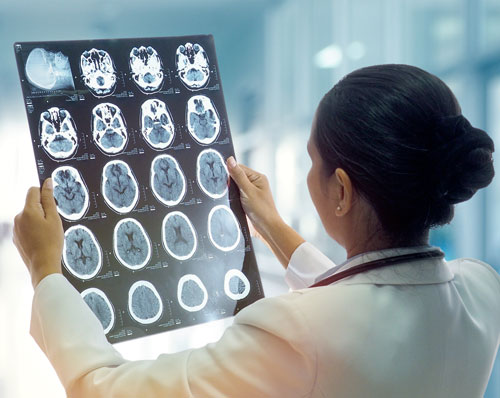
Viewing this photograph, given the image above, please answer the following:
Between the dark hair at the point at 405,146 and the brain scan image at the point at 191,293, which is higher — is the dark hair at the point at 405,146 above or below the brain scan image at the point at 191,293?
above

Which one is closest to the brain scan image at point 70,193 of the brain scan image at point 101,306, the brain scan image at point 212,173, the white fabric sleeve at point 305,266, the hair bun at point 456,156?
the brain scan image at point 101,306

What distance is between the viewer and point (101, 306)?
1162 mm

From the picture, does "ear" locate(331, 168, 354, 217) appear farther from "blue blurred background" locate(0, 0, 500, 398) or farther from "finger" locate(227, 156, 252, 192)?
"blue blurred background" locate(0, 0, 500, 398)

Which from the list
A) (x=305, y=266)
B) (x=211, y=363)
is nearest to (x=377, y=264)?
(x=211, y=363)

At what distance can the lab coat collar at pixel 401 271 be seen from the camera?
33.7 inches

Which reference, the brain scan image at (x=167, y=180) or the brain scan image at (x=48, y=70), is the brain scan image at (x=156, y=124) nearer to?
the brain scan image at (x=167, y=180)

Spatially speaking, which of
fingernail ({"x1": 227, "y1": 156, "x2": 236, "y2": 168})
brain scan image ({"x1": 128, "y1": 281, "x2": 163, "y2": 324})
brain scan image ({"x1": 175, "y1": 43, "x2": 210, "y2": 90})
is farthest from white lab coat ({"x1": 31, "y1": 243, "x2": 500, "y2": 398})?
brain scan image ({"x1": 175, "y1": 43, "x2": 210, "y2": 90})

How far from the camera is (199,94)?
1323 millimetres

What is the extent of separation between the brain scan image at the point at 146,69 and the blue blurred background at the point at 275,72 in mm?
318

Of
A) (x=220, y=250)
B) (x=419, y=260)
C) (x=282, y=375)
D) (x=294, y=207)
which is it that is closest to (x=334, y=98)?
(x=419, y=260)

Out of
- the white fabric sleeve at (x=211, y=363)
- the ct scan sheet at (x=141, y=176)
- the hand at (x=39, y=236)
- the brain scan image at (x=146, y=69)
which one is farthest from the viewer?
the brain scan image at (x=146, y=69)

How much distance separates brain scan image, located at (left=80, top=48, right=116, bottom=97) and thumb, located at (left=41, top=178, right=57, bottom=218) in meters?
0.22

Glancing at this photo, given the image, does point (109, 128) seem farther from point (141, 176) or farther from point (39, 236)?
point (39, 236)

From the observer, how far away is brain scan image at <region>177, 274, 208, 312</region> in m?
1.25
